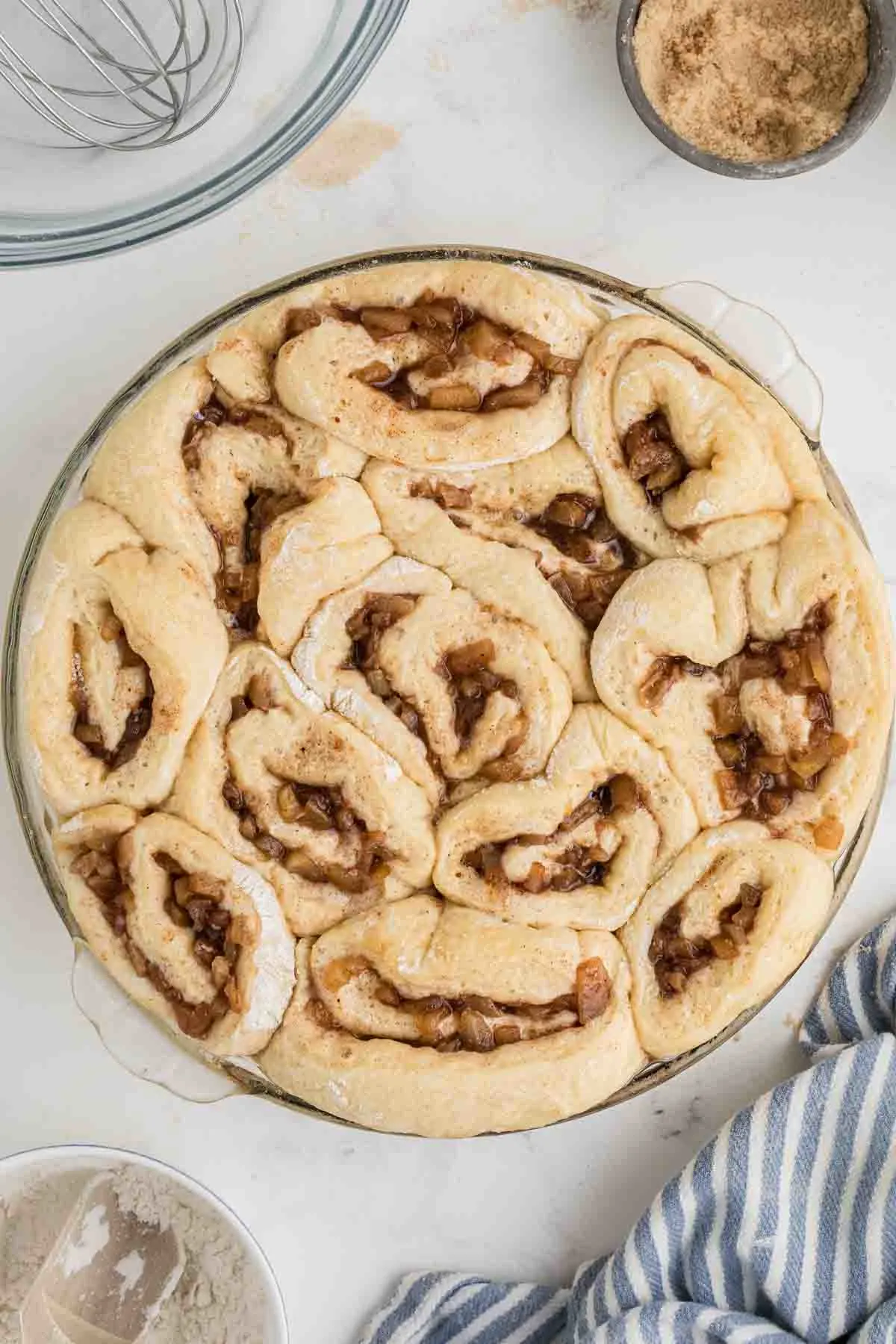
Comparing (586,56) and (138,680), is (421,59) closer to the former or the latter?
(586,56)

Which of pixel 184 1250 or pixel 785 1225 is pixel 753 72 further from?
pixel 184 1250

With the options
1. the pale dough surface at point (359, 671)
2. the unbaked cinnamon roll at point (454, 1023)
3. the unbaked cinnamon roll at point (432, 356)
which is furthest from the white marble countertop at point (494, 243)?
the pale dough surface at point (359, 671)

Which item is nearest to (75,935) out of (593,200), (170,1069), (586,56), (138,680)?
(170,1069)

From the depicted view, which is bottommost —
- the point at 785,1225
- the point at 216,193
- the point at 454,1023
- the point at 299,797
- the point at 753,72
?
the point at 785,1225

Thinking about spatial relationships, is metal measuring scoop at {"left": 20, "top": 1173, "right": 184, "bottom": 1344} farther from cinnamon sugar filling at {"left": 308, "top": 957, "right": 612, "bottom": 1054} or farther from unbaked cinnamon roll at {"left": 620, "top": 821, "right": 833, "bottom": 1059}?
unbaked cinnamon roll at {"left": 620, "top": 821, "right": 833, "bottom": 1059}

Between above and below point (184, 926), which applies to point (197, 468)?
above

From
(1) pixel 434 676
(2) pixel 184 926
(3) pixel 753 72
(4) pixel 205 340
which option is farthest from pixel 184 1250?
(3) pixel 753 72

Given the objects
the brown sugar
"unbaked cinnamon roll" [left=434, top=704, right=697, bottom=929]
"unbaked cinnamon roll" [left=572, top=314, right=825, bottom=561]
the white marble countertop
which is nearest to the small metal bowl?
the brown sugar
